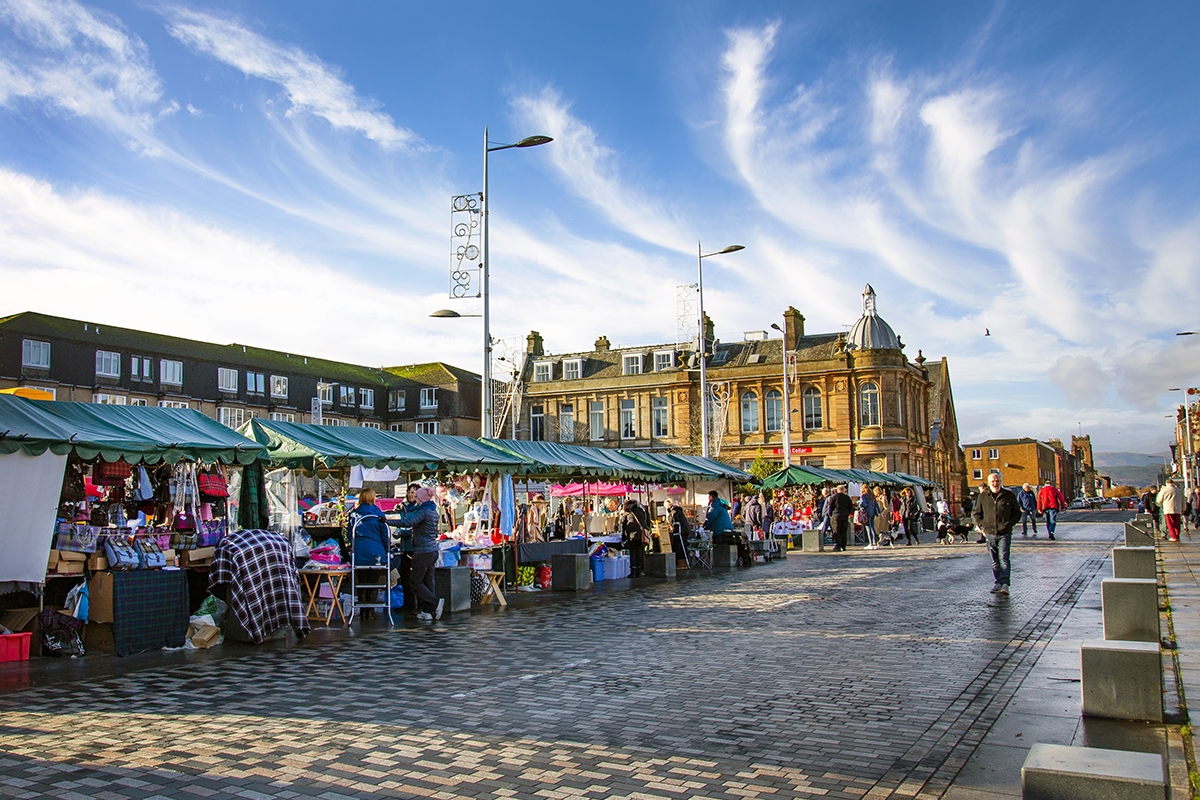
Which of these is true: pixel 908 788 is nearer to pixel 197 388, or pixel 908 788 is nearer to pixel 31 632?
pixel 31 632

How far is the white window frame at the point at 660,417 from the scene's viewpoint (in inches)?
2329

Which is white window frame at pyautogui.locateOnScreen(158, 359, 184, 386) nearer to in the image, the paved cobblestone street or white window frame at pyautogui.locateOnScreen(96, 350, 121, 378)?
white window frame at pyautogui.locateOnScreen(96, 350, 121, 378)

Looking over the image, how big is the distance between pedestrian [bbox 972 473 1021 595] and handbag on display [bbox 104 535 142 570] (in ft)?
37.9

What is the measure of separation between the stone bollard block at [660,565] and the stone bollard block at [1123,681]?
13.1 meters

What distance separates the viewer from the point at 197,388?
55719mm

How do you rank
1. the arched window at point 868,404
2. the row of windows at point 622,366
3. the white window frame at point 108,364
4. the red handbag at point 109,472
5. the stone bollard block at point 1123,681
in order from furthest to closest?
the row of windows at point 622,366 < the arched window at point 868,404 < the white window frame at point 108,364 < the red handbag at point 109,472 < the stone bollard block at point 1123,681

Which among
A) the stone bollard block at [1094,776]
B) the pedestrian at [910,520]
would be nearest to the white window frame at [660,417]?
the pedestrian at [910,520]

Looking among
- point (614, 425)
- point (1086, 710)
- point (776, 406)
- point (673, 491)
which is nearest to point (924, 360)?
point (776, 406)

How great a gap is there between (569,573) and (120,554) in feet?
25.9

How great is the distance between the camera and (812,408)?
55938 millimetres

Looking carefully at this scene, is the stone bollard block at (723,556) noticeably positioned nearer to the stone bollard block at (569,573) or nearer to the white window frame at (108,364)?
the stone bollard block at (569,573)

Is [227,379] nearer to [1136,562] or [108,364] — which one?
[108,364]

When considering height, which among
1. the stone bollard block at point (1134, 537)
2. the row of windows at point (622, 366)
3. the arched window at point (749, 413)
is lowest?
the stone bollard block at point (1134, 537)

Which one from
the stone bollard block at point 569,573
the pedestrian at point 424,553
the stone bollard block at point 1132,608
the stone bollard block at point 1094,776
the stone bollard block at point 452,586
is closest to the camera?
the stone bollard block at point 1094,776
